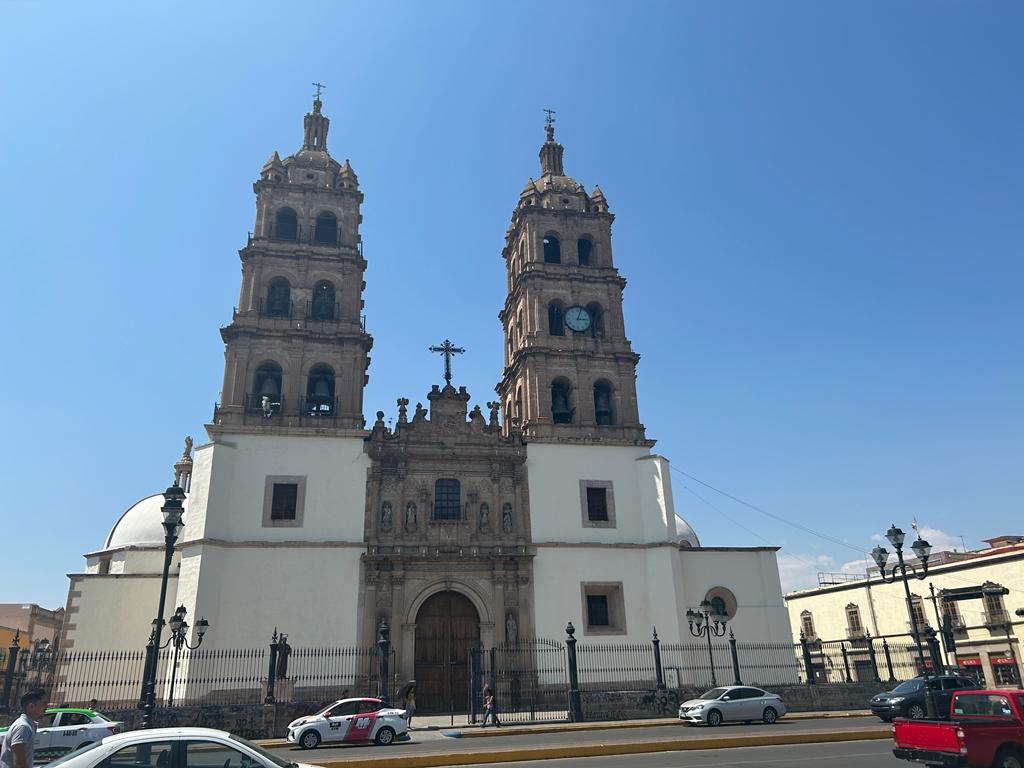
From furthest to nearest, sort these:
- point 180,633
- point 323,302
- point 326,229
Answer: point 326,229
point 323,302
point 180,633

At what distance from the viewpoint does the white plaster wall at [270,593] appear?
80.3ft

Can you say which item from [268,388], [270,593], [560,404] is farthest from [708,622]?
[268,388]

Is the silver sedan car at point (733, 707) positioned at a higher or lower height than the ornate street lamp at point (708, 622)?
lower

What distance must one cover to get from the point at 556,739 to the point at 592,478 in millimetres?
14156

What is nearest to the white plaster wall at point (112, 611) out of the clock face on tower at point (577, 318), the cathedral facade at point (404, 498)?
the cathedral facade at point (404, 498)

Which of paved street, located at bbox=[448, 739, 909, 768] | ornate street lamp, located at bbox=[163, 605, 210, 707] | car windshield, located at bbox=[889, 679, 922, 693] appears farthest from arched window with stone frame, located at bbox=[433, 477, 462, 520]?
paved street, located at bbox=[448, 739, 909, 768]

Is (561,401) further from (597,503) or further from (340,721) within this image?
(340,721)

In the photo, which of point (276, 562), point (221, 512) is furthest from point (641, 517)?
point (221, 512)

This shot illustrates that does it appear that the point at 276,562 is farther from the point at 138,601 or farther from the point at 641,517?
the point at 641,517

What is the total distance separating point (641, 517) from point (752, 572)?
5.06m

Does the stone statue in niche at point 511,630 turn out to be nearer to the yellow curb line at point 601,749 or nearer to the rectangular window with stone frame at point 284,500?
the rectangular window with stone frame at point 284,500

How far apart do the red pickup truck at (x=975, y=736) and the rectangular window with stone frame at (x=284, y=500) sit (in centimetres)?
2114

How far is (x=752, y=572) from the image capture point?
29.3 meters

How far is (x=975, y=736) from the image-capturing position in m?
9.58
